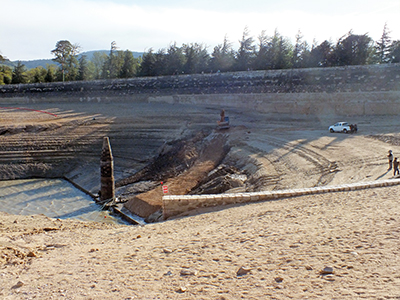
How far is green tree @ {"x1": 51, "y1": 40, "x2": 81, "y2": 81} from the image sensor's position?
56391mm

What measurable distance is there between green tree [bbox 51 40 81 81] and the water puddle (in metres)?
35.9

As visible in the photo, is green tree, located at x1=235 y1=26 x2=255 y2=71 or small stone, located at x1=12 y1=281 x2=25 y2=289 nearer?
small stone, located at x1=12 y1=281 x2=25 y2=289

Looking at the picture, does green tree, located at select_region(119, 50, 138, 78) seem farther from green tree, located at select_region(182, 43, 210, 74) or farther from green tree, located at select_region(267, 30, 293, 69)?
green tree, located at select_region(267, 30, 293, 69)

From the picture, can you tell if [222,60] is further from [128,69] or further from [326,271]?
[326,271]

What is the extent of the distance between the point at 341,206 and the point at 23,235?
289 inches

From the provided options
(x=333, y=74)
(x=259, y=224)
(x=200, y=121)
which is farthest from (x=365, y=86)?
(x=259, y=224)

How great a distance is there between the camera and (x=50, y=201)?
774 inches

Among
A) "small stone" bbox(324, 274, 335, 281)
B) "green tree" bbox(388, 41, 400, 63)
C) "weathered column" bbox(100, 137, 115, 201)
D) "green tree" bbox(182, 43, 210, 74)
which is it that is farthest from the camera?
"green tree" bbox(182, 43, 210, 74)

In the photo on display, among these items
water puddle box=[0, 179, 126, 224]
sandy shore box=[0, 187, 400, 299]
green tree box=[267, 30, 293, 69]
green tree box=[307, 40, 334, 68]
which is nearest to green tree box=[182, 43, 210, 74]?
green tree box=[267, 30, 293, 69]

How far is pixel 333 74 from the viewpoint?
1182 inches

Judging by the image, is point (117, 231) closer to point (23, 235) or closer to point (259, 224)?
point (23, 235)

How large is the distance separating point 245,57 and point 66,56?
32.2m

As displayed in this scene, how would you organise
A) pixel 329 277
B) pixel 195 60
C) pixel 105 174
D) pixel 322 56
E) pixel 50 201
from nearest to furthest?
pixel 329 277 < pixel 105 174 < pixel 50 201 < pixel 322 56 < pixel 195 60

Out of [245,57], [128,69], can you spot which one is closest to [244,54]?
[245,57]
